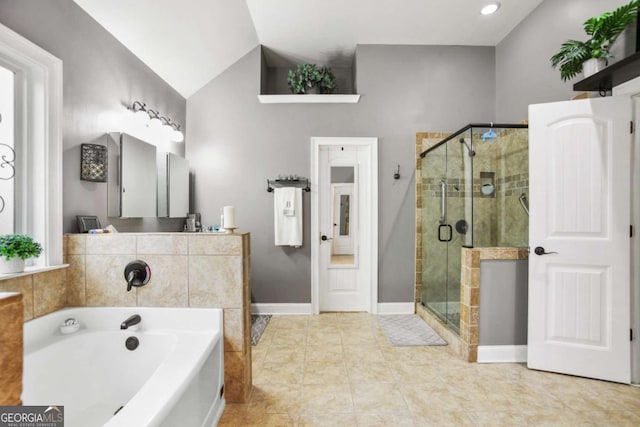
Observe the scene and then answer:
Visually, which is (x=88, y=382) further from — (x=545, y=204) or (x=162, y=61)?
(x=545, y=204)

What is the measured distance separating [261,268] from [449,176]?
2222 mm

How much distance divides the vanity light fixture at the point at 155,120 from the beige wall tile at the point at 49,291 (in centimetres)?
139

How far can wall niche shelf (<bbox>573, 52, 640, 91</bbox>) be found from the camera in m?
1.78

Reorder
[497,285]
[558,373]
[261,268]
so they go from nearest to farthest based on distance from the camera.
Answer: [558,373]
[497,285]
[261,268]

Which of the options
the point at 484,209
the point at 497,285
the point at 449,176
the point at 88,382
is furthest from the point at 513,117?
the point at 88,382

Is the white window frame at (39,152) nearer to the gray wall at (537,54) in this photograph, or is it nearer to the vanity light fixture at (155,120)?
the vanity light fixture at (155,120)

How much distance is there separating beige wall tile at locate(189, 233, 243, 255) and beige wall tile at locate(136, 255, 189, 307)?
0.09 meters

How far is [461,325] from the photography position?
244cm

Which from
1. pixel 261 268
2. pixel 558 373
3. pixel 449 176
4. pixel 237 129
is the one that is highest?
pixel 237 129

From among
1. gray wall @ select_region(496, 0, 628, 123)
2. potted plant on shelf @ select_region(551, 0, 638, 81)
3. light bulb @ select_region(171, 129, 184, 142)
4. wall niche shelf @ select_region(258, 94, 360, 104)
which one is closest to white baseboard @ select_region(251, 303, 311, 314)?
light bulb @ select_region(171, 129, 184, 142)

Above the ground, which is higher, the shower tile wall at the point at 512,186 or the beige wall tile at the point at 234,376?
the shower tile wall at the point at 512,186

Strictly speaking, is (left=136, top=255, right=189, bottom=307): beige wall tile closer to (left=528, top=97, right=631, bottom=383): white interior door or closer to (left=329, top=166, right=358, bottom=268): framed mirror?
(left=329, top=166, right=358, bottom=268): framed mirror

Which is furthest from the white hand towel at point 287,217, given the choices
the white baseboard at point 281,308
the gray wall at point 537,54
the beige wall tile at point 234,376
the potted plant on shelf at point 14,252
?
the gray wall at point 537,54

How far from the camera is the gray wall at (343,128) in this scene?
3.39 m
